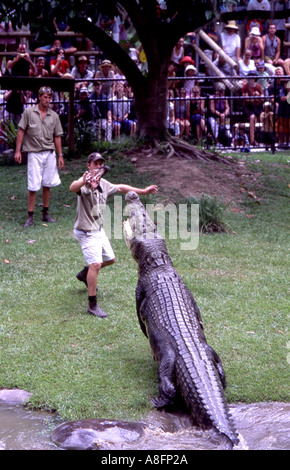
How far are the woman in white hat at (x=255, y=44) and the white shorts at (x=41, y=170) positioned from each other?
7778 mm

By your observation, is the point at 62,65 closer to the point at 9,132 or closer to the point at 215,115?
the point at 9,132

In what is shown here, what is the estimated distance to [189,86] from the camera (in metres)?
13.4

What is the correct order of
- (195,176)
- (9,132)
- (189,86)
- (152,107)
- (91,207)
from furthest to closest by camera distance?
(189,86) < (9,132) < (152,107) < (195,176) < (91,207)

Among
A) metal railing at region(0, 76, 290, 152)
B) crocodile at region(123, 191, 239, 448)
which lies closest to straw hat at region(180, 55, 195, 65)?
metal railing at region(0, 76, 290, 152)

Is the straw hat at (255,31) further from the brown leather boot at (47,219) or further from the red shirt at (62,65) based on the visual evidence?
the brown leather boot at (47,219)

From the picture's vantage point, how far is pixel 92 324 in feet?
17.3

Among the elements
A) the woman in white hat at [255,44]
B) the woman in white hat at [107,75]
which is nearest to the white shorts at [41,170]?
the woman in white hat at [107,75]

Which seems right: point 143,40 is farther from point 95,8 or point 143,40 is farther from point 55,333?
point 55,333

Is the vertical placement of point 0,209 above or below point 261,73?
below

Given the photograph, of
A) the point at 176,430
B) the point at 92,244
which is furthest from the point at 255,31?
the point at 176,430

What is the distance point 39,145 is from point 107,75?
5309mm

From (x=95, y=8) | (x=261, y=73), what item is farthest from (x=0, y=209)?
(x=261, y=73)

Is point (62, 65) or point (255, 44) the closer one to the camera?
point (62, 65)
